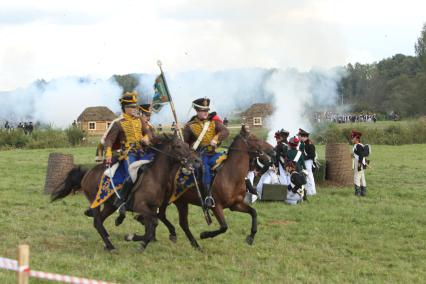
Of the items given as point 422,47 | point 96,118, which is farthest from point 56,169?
point 422,47

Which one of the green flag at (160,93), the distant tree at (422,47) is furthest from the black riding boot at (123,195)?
the distant tree at (422,47)

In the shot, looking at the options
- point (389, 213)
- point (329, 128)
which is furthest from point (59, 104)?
point (389, 213)

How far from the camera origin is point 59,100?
69.4m

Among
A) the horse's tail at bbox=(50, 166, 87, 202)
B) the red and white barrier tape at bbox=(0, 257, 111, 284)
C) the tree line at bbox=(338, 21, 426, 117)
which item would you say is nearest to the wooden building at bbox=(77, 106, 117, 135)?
the tree line at bbox=(338, 21, 426, 117)

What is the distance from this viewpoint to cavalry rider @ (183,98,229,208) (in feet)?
33.7

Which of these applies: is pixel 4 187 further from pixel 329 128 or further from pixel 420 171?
pixel 329 128

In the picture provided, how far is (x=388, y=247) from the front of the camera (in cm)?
1018

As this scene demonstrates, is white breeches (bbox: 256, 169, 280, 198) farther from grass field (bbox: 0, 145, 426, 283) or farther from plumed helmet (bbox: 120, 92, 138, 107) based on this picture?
plumed helmet (bbox: 120, 92, 138, 107)

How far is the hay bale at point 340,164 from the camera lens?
18.9 metres

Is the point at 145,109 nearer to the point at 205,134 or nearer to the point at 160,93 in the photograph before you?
the point at 160,93

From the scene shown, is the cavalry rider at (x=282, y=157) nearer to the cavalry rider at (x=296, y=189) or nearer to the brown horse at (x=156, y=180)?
the cavalry rider at (x=296, y=189)

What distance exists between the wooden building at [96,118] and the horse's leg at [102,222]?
54650mm

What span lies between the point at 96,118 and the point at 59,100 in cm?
757

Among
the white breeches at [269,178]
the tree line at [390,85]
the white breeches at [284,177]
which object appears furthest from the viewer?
the tree line at [390,85]
